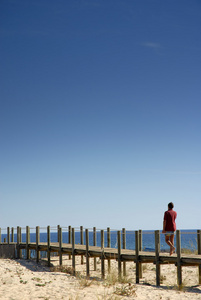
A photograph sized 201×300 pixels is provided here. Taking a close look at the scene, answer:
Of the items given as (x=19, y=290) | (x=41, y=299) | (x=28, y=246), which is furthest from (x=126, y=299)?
(x=28, y=246)

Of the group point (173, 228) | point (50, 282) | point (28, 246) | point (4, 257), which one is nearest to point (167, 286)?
point (173, 228)

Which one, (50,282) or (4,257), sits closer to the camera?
(50,282)

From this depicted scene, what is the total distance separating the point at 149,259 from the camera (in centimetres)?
1448

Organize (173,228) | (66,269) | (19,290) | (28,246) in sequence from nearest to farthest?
(19,290) < (173,228) < (66,269) < (28,246)

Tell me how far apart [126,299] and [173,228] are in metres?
3.51

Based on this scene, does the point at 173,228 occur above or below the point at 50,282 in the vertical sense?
above

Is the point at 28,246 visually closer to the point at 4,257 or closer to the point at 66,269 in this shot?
the point at 4,257

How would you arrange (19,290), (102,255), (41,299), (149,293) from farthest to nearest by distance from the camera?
(102,255) < (149,293) < (19,290) < (41,299)

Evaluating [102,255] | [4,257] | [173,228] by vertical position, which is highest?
[173,228]

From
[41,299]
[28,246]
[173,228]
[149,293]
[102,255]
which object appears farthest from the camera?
[28,246]

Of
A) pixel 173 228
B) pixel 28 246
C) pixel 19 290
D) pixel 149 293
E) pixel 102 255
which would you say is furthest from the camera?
pixel 28 246

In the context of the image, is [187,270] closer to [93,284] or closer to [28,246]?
[93,284]

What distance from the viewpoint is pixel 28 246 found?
2294 centimetres

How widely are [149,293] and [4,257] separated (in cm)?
1415
